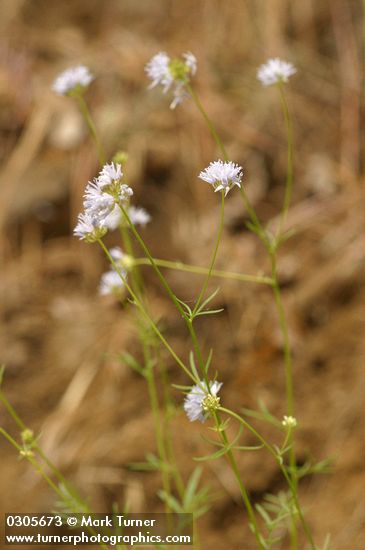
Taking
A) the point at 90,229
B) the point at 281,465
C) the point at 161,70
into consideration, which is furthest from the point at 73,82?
the point at 281,465

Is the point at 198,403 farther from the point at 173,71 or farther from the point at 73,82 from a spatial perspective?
the point at 73,82

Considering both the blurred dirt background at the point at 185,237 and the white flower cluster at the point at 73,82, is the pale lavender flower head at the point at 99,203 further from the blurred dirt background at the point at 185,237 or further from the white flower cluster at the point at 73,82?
the blurred dirt background at the point at 185,237

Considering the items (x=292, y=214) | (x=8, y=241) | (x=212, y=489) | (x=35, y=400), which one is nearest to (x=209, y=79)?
(x=292, y=214)

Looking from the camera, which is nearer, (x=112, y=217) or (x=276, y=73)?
(x=112, y=217)

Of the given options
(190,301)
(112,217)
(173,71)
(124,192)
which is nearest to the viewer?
(124,192)

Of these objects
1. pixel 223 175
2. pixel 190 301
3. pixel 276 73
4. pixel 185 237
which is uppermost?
pixel 185 237

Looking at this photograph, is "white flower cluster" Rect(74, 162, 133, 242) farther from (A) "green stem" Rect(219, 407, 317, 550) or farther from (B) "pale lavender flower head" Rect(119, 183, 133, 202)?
(A) "green stem" Rect(219, 407, 317, 550)

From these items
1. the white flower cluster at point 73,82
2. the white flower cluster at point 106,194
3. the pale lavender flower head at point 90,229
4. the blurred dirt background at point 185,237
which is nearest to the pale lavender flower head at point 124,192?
the white flower cluster at point 106,194

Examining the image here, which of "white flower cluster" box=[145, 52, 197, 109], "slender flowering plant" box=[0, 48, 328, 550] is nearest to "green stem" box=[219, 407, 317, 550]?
"slender flowering plant" box=[0, 48, 328, 550]
